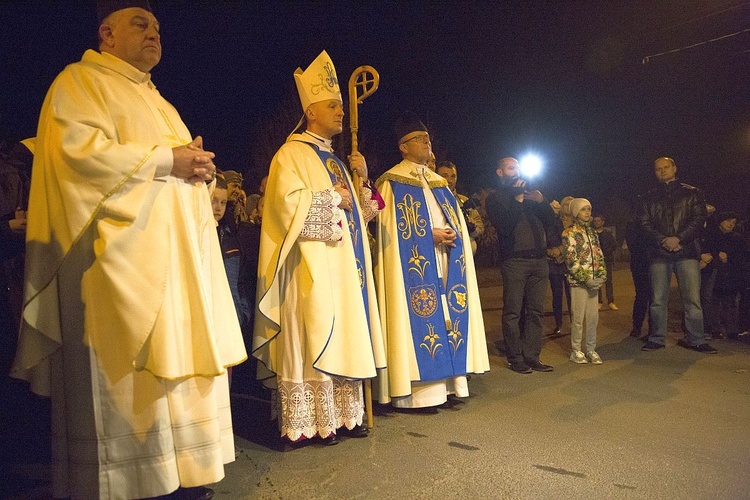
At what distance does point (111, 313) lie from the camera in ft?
8.58

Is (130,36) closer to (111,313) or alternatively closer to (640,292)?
(111,313)

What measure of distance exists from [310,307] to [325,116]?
4.69 ft

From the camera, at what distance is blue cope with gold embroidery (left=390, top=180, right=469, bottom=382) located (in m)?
4.79

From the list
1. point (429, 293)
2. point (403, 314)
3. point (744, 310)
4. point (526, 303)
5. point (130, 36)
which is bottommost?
point (744, 310)

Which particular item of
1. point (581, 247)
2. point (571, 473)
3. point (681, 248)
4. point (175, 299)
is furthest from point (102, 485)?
point (681, 248)

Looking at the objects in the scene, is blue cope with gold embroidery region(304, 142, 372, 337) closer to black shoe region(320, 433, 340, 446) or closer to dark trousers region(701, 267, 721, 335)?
black shoe region(320, 433, 340, 446)

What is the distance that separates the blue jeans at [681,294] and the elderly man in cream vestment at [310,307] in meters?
4.60

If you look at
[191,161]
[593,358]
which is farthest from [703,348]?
[191,161]

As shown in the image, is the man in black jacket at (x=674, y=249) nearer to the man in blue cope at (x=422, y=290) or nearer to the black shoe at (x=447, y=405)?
the man in blue cope at (x=422, y=290)

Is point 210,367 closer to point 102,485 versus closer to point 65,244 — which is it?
point 102,485

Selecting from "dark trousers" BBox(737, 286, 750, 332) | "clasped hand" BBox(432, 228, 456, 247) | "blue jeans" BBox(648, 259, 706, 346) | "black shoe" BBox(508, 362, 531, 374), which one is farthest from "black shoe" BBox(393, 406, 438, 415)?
"dark trousers" BBox(737, 286, 750, 332)

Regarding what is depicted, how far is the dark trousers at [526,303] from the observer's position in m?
6.15

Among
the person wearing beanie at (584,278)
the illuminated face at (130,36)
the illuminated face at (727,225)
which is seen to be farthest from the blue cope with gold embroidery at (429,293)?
the illuminated face at (727,225)

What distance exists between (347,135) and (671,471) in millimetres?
13796
